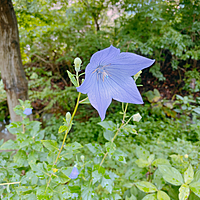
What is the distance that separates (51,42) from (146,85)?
120 inches

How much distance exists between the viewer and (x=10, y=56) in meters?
1.70

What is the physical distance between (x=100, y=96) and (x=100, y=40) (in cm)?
273

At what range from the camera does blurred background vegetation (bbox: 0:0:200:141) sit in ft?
8.50

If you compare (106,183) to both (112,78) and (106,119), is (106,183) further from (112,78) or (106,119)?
(106,119)

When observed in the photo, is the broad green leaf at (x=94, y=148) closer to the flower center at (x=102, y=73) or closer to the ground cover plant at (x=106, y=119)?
the ground cover plant at (x=106, y=119)

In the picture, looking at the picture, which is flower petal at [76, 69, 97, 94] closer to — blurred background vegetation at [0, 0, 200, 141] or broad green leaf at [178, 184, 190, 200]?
broad green leaf at [178, 184, 190, 200]

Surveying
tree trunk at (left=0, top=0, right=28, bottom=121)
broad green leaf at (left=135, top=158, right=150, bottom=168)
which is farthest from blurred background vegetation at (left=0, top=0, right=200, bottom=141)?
broad green leaf at (left=135, top=158, right=150, bottom=168)

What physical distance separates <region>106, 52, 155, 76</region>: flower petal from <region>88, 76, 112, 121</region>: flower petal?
0.10m

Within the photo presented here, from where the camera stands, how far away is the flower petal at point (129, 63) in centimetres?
56

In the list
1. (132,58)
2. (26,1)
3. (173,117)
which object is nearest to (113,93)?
(132,58)

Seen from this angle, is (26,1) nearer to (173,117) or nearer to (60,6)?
(60,6)

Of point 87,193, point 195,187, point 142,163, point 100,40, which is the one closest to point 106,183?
point 87,193

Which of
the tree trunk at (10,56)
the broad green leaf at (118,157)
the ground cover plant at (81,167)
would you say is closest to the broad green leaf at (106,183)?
the ground cover plant at (81,167)

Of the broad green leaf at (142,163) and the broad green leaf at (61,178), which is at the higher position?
the broad green leaf at (61,178)
